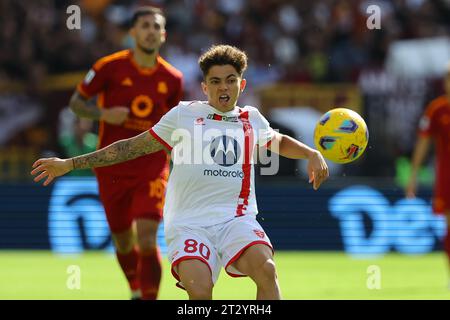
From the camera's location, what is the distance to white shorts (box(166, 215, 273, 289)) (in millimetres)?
6934

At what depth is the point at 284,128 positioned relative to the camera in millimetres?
17250

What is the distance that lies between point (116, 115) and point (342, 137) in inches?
109

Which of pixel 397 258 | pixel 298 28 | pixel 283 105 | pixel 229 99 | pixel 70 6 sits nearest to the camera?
pixel 229 99

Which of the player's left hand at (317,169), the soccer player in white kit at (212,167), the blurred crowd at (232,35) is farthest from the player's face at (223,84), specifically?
the blurred crowd at (232,35)

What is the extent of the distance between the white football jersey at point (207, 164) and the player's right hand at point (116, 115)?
88.2 inches

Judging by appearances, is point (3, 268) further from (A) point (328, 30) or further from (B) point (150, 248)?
(A) point (328, 30)

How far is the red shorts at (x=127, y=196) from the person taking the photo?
31.2ft

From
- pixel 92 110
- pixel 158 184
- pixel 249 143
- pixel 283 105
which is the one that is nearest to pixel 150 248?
pixel 158 184

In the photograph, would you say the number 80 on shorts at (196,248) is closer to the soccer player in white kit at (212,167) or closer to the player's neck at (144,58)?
the soccer player in white kit at (212,167)

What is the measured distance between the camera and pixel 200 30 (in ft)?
66.1

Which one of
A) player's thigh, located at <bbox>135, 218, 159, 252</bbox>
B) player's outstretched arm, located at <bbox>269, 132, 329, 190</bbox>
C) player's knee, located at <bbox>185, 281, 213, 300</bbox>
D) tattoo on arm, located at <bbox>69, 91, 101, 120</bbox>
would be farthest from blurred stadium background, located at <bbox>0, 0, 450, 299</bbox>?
player's knee, located at <bbox>185, 281, 213, 300</bbox>

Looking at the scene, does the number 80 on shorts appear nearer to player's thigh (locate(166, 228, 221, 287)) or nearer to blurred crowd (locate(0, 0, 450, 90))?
player's thigh (locate(166, 228, 221, 287))

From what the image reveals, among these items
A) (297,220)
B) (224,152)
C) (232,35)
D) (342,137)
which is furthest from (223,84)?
(232,35)

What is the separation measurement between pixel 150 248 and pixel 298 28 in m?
12.7
